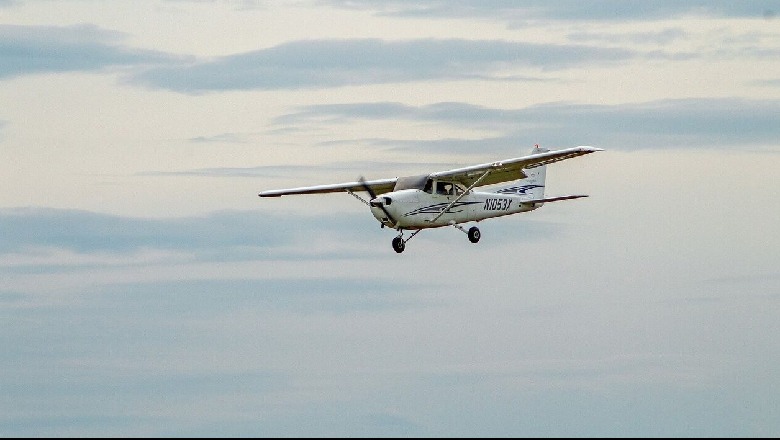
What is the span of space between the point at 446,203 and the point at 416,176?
1.63 meters

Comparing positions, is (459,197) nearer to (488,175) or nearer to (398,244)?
(488,175)

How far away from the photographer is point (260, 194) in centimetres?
5778

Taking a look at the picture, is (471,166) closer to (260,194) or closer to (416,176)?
(416,176)

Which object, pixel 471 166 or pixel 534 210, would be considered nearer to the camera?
pixel 471 166

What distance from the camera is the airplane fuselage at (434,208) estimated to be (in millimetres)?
49375

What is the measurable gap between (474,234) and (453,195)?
256 cm

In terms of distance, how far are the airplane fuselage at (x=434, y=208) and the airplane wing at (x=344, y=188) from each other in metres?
3.25

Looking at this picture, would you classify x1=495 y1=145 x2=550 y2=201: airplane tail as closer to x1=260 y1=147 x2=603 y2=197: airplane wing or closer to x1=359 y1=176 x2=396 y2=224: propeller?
x1=260 y1=147 x2=603 y2=197: airplane wing

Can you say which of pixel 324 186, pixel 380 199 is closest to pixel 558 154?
pixel 380 199

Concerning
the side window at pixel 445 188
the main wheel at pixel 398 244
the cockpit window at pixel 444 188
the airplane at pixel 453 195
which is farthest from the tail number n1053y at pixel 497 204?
the main wheel at pixel 398 244

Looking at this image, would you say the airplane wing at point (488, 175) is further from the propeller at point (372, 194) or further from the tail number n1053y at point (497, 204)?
the tail number n1053y at point (497, 204)

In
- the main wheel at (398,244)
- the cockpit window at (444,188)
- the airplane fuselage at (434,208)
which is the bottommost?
the main wheel at (398,244)

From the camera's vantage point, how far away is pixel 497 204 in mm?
54562

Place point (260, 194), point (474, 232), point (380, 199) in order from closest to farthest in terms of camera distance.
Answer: point (380, 199)
point (474, 232)
point (260, 194)
